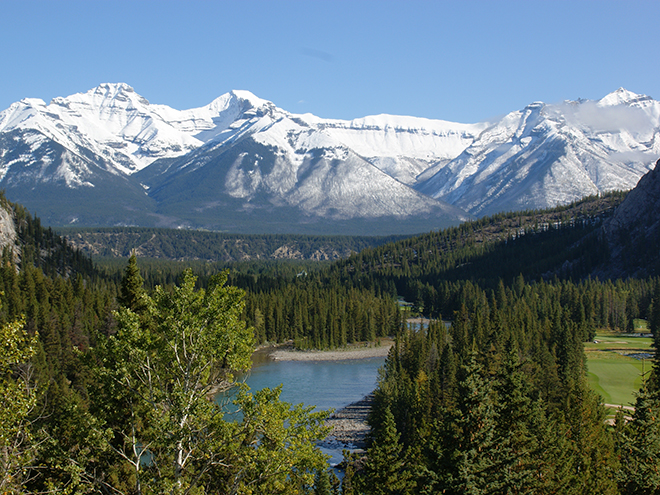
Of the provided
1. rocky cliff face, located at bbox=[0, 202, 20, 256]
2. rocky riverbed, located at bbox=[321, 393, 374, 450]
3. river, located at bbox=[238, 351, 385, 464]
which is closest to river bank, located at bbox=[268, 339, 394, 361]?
river, located at bbox=[238, 351, 385, 464]

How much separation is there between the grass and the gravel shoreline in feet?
146

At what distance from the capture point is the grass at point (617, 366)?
74.7 metres

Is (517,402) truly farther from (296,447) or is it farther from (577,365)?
(577,365)

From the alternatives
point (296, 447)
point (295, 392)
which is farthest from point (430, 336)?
point (296, 447)

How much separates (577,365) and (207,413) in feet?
191

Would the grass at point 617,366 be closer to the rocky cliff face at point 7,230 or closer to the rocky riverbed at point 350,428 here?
the rocky riverbed at point 350,428

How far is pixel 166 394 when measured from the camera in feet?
75.0

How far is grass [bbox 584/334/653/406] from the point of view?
245ft

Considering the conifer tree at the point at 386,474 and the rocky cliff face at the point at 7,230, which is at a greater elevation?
the rocky cliff face at the point at 7,230

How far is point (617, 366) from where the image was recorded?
94000mm

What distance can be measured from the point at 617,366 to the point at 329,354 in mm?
63562

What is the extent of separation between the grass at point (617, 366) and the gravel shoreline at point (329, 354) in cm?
4451

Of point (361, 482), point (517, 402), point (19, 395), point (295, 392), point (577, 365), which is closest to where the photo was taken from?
point (19, 395)

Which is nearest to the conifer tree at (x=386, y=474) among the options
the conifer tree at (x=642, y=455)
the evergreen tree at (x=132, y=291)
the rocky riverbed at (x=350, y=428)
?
the conifer tree at (x=642, y=455)
